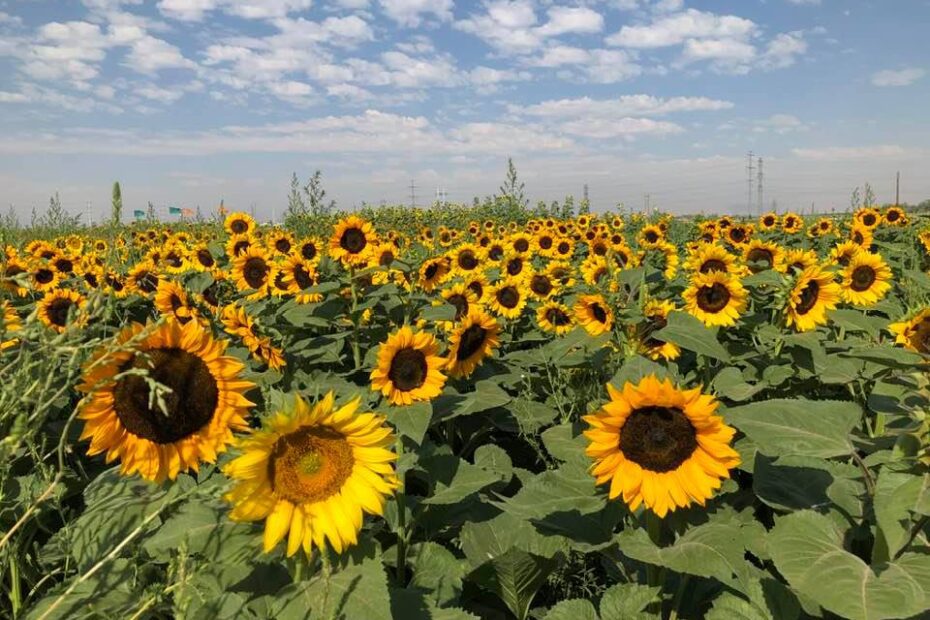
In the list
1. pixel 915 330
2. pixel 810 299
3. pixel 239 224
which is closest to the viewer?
pixel 915 330

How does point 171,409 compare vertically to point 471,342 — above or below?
above

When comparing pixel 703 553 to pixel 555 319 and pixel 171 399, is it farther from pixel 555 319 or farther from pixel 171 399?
pixel 555 319

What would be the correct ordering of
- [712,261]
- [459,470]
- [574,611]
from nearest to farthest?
1. [574,611]
2. [459,470]
3. [712,261]

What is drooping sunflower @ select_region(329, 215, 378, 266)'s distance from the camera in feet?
16.5

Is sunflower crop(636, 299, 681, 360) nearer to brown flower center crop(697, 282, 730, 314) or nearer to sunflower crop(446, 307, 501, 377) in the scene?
brown flower center crop(697, 282, 730, 314)

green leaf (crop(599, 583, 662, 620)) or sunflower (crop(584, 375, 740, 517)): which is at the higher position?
sunflower (crop(584, 375, 740, 517))

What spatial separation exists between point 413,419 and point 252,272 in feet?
10.5

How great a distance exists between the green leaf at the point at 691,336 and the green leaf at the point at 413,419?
1.13m

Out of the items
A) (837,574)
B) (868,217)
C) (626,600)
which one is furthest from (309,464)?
(868,217)

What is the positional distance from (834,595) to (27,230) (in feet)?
35.2

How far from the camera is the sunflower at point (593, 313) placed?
149 inches

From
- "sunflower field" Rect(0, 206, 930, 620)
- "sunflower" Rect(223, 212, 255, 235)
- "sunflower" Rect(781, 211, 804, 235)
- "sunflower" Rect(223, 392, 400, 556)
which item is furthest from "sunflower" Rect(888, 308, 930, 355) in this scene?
"sunflower" Rect(781, 211, 804, 235)

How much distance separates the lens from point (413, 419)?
9.43 feet

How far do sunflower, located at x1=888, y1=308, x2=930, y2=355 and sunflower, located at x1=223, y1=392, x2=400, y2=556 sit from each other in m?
3.12
